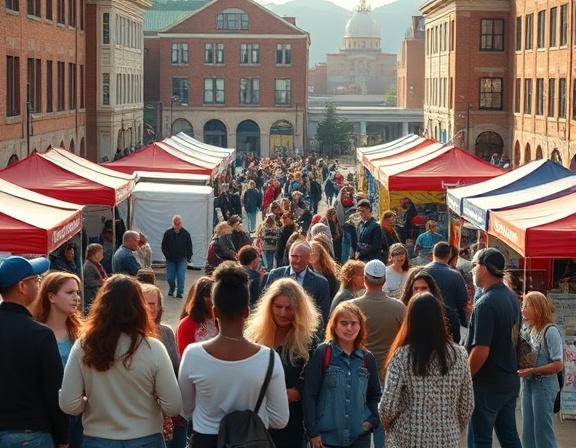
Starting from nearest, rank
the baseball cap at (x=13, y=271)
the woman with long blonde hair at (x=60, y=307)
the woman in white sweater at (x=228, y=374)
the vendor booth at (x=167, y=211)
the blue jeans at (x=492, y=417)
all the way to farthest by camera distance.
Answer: the woman in white sweater at (x=228, y=374) < the baseball cap at (x=13, y=271) < the woman with long blonde hair at (x=60, y=307) < the blue jeans at (x=492, y=417) < the vendor booth at (x=167, y=211)

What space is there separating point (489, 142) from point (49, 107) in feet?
78.5

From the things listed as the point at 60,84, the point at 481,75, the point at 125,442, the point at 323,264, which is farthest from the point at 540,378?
the point at 481,75

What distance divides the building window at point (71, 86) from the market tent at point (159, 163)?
17.4 m

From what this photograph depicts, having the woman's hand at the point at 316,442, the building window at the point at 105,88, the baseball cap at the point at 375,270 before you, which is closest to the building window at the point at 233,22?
the building window at the point at 105,88

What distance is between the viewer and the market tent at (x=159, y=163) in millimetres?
30438

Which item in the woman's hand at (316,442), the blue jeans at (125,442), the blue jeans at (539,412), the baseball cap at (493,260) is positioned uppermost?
the baseball cap at (493,260)

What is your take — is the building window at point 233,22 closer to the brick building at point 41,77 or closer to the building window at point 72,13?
the brick building at point 41,77

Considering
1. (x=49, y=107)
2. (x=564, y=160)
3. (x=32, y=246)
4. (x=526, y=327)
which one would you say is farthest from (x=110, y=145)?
(x=526, y=327)

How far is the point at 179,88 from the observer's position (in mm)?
90938

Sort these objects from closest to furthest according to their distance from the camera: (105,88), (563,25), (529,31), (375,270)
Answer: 1. (375,270)
2. (563,25)
3. (529,31)
4. (105,88)

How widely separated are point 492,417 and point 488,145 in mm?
52118

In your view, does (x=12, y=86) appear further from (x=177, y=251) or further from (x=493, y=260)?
(x=493, y=260)

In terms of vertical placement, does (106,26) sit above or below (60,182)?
above

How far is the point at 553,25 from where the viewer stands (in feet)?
152
